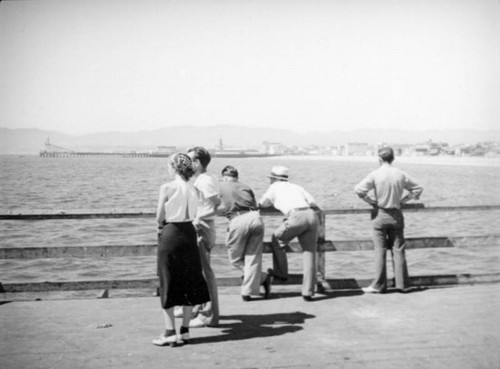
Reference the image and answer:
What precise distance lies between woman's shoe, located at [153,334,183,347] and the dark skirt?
264mm

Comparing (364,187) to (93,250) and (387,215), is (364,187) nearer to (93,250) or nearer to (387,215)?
(387,215)

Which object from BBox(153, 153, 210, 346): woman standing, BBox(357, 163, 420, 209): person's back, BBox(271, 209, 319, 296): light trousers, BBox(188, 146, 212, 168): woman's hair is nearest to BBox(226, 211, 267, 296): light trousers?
BBox(271, 209, 319, 296): light trousers

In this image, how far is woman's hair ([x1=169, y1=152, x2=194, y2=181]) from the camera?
15.2 ft

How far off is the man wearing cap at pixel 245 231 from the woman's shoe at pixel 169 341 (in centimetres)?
153

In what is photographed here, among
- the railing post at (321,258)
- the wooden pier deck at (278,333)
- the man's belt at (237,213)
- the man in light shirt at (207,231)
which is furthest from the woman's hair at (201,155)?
the railing post at (321,258)

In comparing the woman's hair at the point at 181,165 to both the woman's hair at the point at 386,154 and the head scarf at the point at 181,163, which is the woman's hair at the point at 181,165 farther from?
the woman's hair at the point at 386,154

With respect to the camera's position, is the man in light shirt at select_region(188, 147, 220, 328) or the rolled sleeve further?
the rolled sleeve

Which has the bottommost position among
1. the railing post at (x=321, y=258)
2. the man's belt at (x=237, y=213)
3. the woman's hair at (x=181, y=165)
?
the railing post at (x=321, y=258)

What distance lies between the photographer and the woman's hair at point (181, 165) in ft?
15.2

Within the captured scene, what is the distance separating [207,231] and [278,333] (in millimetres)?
1207

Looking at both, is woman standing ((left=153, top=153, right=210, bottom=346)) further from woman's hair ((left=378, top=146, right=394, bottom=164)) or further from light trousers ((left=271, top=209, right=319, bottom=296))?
woman's hair ((left=378, top=146, right=394, bottom=164))

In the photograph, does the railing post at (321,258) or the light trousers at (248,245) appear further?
the railing post at (321,258)

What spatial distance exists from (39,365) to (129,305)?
5.76 ft

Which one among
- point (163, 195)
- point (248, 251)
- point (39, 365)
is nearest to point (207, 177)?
point (163, 195)
